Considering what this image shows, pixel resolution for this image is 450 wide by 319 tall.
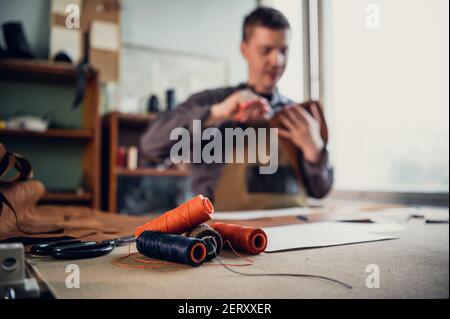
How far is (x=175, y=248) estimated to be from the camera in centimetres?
66

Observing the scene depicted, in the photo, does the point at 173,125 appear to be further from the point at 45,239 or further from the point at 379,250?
the point at 379,250

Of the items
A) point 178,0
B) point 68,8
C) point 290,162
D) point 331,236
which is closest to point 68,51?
point 68,8

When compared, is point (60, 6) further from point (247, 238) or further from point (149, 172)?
point (247, 238)

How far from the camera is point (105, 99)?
3086mm

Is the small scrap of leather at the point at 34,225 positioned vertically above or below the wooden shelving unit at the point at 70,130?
below

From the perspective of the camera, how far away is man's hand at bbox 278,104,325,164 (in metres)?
1.85

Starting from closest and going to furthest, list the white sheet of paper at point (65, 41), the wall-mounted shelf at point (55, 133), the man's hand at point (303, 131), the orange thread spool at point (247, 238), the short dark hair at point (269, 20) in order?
the orange thread spool at point (247, 238)
the man's hand at point (303, 131)
the short dark hair at point (269, 20)
the wall-mounted shelf at point (55, 133)
the white sheet of paper at point (65, 41)

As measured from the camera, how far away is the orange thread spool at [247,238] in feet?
2.47

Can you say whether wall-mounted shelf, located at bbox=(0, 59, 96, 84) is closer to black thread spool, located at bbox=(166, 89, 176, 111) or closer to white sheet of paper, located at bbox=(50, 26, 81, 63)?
white sheet of paper, located at bbox=(50, 26, 81, 63)

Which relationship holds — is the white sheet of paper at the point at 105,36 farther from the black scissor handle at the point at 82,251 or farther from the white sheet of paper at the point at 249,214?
the black scissor handle at the point at 82,251

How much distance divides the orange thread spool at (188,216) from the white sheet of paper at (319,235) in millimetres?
157

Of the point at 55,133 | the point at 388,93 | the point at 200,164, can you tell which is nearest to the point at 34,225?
the point at 200,164

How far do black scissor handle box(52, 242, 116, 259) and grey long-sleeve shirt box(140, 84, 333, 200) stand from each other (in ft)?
3.83

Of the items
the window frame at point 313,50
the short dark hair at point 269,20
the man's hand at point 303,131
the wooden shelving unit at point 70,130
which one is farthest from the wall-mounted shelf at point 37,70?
the window frame at point 313,50
